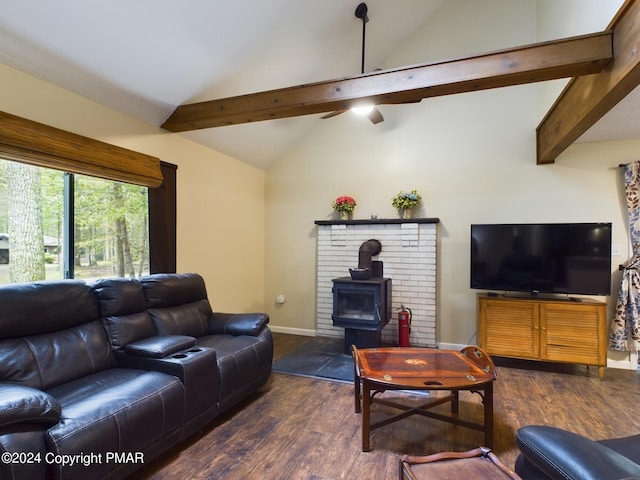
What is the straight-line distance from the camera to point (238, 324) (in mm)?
3045

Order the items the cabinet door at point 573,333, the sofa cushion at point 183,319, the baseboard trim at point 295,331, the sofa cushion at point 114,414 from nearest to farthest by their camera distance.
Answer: the sofa cushion at point 114,414 → the sofa cushion at point 183,319 → the cabinet door at point 573,333 → the baseboard trim at point 295,331

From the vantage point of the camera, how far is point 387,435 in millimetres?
2293

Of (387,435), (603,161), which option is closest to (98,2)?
(387,435)

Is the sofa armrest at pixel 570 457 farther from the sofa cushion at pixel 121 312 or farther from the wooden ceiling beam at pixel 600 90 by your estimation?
the sofa cushion at pixel 121 312

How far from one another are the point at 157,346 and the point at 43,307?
70 centimetres

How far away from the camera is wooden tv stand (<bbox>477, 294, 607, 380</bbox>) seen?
3270mm

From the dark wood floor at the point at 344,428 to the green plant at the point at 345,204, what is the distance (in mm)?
2241

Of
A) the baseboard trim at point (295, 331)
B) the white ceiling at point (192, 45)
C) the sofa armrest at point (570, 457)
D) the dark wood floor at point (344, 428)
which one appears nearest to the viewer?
the sofa armrest at point (570, 457)

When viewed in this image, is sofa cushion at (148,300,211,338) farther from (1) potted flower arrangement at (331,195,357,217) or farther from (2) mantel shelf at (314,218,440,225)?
(1) potted flower arrangement at (331,195,357,217)

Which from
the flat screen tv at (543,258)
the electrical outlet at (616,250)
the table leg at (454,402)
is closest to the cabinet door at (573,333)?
the flat screen tv at (543,258)

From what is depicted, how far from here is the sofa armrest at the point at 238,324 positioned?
2977 mm

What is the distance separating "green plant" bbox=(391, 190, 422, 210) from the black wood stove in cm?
92

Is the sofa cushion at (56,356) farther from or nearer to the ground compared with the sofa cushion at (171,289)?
nearer to the ground

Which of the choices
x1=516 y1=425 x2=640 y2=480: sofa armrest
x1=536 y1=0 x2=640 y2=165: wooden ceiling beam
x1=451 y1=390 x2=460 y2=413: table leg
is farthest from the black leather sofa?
x1=536 y1=0 x2=640 y2=165: wooden ceiling beam
